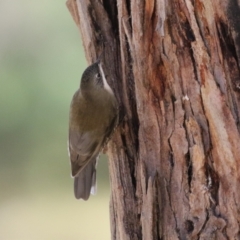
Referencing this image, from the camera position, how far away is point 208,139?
2.50 metres

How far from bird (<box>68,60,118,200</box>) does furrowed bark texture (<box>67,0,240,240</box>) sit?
45cm

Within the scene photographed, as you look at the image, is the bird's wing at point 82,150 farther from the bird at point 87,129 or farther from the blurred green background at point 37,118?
the blurred green background at point 37,118

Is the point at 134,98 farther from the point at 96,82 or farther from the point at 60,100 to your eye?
the point at 60,100

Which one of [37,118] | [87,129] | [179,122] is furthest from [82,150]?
[37,118]

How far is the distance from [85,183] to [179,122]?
1.06 meters

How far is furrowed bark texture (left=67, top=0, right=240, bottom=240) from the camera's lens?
2436 mm

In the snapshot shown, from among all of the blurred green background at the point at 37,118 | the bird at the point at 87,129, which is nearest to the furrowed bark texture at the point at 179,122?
the bird at the point at 87,129

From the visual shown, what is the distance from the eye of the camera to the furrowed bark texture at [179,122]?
2436 mm

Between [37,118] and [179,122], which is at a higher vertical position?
[37,118]

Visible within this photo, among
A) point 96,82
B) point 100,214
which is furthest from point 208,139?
point 100,214

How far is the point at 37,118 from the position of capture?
619cm

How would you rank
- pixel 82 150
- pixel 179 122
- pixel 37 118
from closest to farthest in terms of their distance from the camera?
pixel 179 122
pixel 82 150
pixel 37 118

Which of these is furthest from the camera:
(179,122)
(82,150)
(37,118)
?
(37,118)

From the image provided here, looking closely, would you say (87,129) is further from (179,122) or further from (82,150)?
(179,122)
